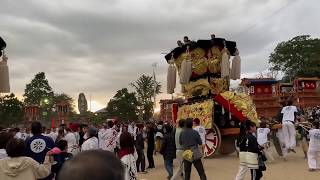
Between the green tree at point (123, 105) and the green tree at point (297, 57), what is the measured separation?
2324 centimetres

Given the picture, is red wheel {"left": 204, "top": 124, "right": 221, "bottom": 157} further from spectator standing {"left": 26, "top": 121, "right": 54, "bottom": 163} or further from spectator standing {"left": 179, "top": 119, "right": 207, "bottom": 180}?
spectator standing {"left": 26, "top": 121, "right": 54, "bottom": 163}

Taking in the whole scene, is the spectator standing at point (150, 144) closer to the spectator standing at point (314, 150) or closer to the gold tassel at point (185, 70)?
the gold tassel at point (185, 70)

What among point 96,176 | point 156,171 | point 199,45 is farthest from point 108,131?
point 96,176

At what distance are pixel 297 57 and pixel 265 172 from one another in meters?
53.1

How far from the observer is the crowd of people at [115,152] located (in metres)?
1.89

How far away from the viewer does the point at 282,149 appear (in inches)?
651

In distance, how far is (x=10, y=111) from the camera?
155 ft

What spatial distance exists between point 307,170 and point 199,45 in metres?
7.91

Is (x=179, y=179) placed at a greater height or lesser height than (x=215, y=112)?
lesser

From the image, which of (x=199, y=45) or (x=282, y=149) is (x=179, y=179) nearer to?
(x=282, y=149)

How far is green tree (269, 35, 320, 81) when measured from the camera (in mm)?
59719

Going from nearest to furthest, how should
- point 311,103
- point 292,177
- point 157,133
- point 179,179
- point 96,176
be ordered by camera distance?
1. point 96,176
2. point 292,177
3. point 179,179
4. point 157,133
5. point 311,103

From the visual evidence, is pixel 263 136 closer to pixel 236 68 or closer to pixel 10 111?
pixel 236 68

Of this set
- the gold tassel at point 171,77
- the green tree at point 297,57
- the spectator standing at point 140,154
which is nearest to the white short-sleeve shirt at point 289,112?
the spectator standing at point 140,154
